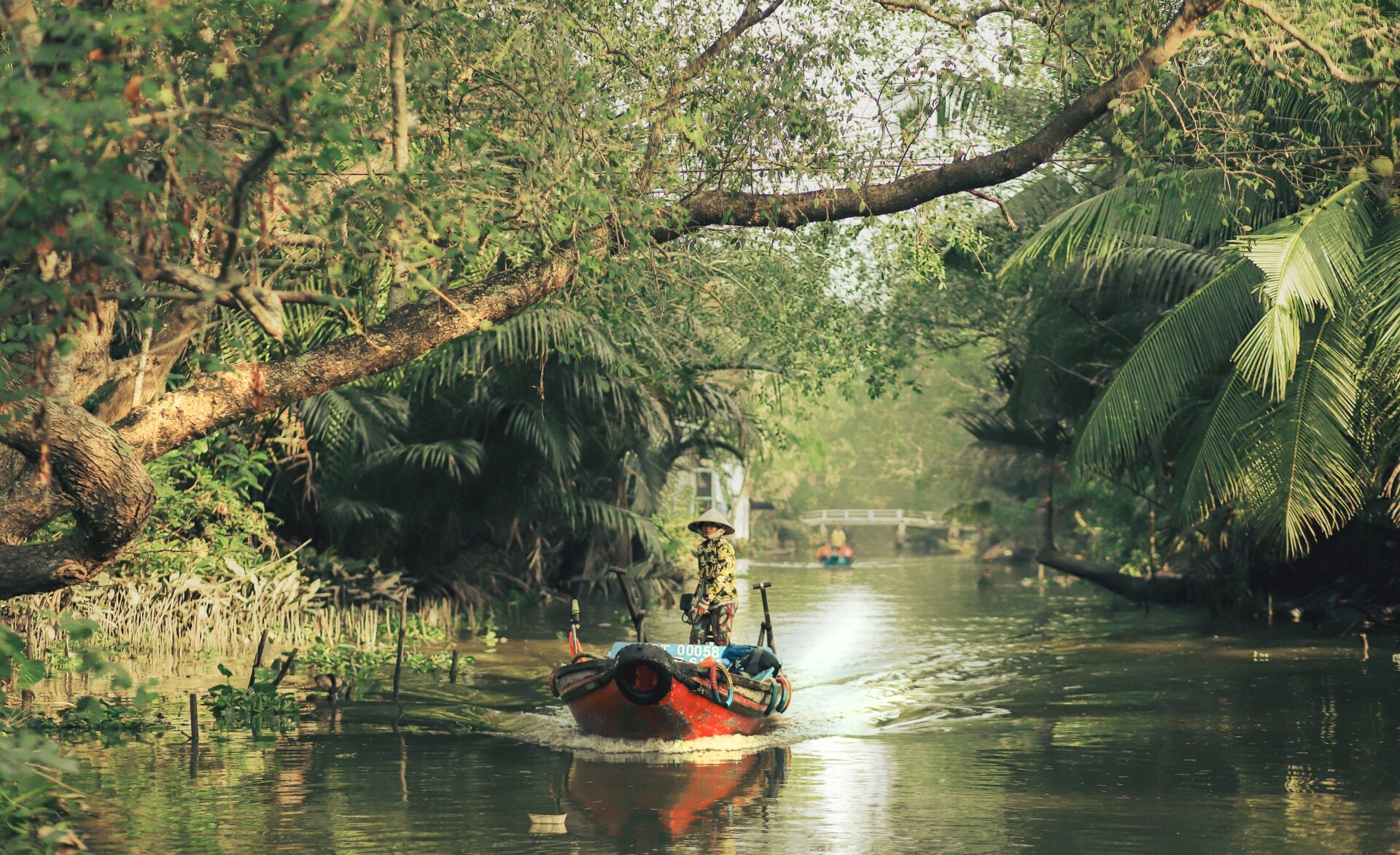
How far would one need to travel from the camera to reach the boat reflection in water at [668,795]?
9.50 metres

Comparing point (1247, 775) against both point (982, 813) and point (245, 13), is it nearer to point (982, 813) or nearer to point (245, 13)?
point (982, 813)

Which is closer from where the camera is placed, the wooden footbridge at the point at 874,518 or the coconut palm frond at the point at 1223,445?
the coconut palm frond at the point at 1223,445

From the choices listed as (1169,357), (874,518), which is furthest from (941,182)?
(874,518)

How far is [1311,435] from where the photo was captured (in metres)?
16.9

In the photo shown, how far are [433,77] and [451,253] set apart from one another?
112cm

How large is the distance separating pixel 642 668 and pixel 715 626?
2297mm

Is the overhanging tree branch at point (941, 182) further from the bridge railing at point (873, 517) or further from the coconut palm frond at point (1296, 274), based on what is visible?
the bridge railing at point (873, 517)

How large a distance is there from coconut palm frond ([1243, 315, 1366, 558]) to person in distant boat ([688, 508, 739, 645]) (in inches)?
→ 271

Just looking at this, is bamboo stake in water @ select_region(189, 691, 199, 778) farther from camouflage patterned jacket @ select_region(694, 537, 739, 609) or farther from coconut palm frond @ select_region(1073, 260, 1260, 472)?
coconut palm frond @ select_region(1073, 260, 1260, 472)

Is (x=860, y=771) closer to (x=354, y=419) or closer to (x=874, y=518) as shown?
(x=354, y=419)

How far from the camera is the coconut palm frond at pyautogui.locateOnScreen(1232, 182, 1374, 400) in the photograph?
50.6 ft

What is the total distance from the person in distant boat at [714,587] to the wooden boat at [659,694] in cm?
98

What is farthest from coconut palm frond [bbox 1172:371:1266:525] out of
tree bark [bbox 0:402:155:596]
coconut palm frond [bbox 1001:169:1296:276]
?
tree bark [bbox 0:402:155:596]

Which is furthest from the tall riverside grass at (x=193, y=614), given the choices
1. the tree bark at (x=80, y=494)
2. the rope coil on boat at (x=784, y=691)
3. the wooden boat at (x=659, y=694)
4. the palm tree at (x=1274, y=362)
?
the palm tree at (x=1274, y=362)
